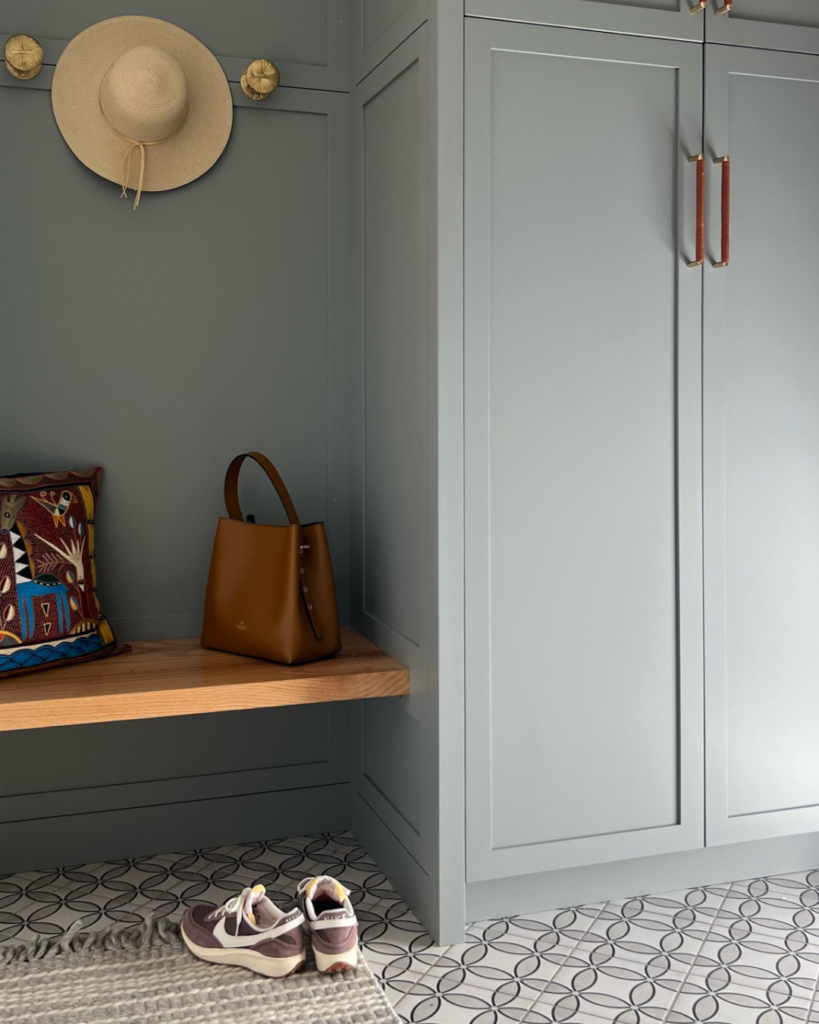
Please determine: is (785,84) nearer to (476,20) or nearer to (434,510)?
(476,20)

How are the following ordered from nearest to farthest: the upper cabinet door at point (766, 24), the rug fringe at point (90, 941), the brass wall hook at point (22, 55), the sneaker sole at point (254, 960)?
the sneaker sole at point (254, 960) < the rug fringe at point (90, 941) < the upper cabinet door at point (766, 24) < the brass wall hook at point (22, 55)

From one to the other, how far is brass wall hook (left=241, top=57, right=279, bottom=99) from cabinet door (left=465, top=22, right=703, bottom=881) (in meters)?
0.61

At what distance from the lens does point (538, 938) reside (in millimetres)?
1909

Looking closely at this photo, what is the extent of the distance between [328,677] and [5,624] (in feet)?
2.06

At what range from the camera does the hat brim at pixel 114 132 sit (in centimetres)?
212

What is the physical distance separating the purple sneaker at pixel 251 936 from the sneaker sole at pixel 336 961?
34 mm

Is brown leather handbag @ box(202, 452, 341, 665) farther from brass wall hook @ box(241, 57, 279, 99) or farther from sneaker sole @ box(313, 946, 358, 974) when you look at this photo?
brass wall hook @ box(241, 57, 279, 99)

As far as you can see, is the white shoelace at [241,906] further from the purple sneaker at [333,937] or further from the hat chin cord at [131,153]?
the hat chin cord at [131,153]

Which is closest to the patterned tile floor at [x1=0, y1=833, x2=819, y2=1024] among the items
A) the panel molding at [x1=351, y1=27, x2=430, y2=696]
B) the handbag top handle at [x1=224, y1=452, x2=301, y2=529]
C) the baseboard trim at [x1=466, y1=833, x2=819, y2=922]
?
the baseboard trim at [x1=466, y1=833, x2=819, y2=922]

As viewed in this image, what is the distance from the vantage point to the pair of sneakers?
172cm

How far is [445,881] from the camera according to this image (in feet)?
Result: 6.12

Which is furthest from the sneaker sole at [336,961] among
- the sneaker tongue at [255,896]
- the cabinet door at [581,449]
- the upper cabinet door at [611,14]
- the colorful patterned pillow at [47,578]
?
the upper cabinet door at [611,14]

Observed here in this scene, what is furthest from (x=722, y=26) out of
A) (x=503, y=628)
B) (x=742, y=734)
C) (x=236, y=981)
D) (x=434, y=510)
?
(x=236, y=981)

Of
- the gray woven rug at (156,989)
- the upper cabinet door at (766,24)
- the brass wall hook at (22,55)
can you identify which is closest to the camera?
the gray woven rug at (156,989)
